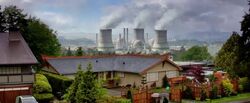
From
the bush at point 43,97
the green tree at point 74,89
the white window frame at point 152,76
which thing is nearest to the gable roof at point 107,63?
the white window frame at point 152,76

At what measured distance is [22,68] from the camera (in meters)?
35.0

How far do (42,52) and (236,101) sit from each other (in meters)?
30.3

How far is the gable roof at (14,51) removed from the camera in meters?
34.6

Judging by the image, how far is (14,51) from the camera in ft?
119

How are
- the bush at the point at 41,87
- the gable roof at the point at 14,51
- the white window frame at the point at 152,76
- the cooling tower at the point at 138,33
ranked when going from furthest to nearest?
1. the cooling tower at the point at 138,33
2. the white window frame at the point at 152,76
3. the bush at the point at 41,87
4. the gable roof at the point at 14,51

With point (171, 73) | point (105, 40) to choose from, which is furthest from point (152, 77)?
point (105, 40)

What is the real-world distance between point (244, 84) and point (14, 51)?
2721 cm

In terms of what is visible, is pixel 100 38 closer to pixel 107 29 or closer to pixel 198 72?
pixel 107 29

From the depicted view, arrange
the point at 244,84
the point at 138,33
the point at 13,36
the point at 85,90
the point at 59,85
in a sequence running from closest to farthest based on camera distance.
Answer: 1. the point at 85,90
2. the point at 13,36
3. the point at 59,85
4. the point at 244,84
5. the point at 138,33

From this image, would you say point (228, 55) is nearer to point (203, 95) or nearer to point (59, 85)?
point (203, 95)

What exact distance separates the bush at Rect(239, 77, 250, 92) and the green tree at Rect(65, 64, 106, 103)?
23.4 meters

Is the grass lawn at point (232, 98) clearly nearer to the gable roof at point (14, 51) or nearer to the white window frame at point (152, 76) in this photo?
the white window frame at point (152, 76)

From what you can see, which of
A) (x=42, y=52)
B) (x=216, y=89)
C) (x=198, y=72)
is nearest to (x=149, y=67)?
(x=198, y=72)

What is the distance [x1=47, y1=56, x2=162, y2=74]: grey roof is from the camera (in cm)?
5134
